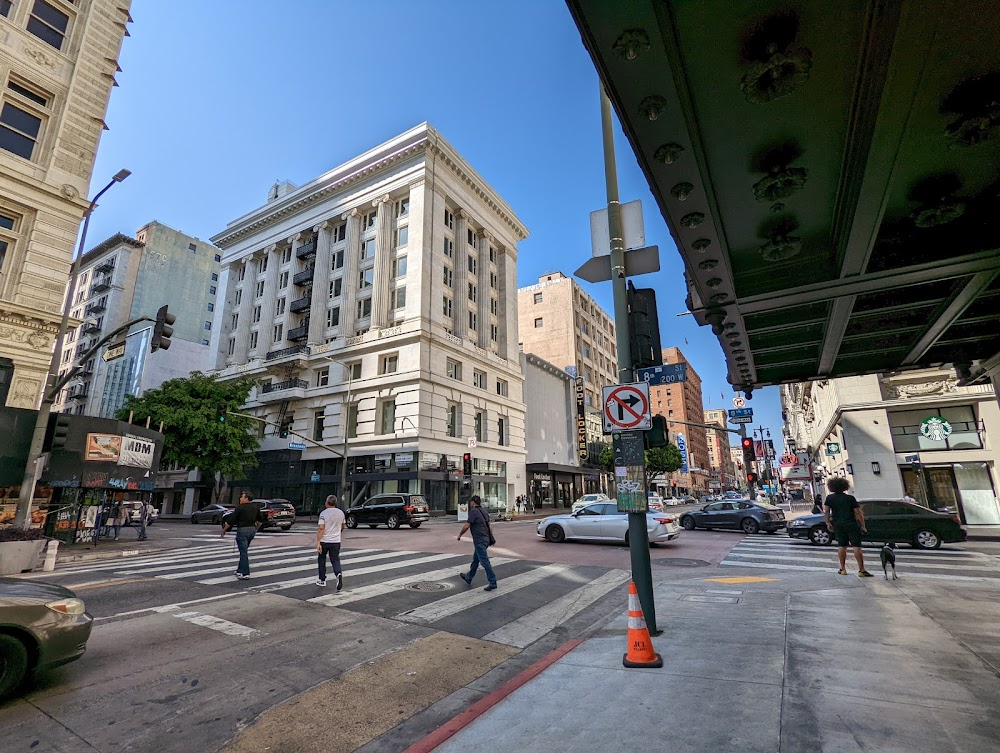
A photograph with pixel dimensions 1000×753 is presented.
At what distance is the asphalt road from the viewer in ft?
12.6

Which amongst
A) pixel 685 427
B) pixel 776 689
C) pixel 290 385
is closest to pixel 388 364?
pixel 290 385

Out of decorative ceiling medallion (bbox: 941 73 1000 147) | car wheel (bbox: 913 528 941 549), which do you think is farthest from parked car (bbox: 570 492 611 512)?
decorative ceiling medallion (bbox: 941 73 1000 147)

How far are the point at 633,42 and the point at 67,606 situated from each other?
23.0 feet

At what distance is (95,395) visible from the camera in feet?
204

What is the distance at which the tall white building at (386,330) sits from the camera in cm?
3828

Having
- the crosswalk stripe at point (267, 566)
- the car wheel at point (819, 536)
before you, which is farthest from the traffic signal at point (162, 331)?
the car wheel at point (819, 536)

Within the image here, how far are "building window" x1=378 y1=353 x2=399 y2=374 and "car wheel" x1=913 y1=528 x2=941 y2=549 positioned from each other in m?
33.4

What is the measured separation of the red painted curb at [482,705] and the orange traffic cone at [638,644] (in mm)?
843

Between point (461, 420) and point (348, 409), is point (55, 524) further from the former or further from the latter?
point (461, 420)

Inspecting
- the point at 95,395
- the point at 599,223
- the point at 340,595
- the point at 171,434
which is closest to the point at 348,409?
the point at 171,434

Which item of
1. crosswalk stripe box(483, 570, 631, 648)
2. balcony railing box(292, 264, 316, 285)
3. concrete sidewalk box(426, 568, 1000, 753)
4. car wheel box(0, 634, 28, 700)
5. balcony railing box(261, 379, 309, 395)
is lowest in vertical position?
crosswalk stripe box(483, 570, 631, 648)

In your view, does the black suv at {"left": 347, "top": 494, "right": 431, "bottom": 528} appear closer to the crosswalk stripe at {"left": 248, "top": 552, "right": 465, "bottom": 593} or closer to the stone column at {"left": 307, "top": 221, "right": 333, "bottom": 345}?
the crosswalk stripe at {"left": 248, "top": 552, "right": 465, "bottom": 593}

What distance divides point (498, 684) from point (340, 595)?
468 centimetres

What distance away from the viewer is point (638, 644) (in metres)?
4.78
